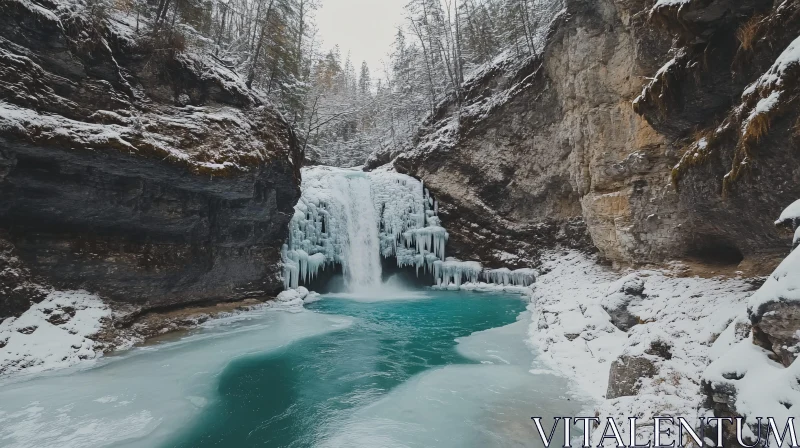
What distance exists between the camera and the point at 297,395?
19.1 feet

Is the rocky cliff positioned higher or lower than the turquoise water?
higher

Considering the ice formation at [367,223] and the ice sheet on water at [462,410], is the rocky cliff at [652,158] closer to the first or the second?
→ the ice sheet on water at [462,410]

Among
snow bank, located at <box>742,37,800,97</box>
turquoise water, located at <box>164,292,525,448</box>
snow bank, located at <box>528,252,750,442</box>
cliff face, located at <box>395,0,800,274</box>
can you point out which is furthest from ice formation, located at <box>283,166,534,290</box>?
snow bank, located at <box>742,37,800,97</box>

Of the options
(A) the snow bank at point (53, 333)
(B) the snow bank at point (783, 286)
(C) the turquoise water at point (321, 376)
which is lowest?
(C) the turquoise water at point (321, 376)

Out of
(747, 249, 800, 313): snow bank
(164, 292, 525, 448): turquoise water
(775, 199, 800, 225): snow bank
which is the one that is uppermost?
(775, 199, 800, 225): snow bank

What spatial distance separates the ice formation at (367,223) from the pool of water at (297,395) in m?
8.12

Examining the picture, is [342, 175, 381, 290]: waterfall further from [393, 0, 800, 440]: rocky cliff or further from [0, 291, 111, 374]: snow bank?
[0, 291, 111, 374]: snow bank

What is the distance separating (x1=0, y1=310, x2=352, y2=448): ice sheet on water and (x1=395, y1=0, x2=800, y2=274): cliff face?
8.27m

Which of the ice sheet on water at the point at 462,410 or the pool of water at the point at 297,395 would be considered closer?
the ice sheet on water at the point at 462,410

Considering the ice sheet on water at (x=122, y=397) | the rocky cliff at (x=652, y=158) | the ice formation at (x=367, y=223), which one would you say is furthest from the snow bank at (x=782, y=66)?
the ice formation at (x=367, y=223)

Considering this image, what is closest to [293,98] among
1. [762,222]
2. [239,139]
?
[239,139]

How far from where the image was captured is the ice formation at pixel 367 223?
17094 mm

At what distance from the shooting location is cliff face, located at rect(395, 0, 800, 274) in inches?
190

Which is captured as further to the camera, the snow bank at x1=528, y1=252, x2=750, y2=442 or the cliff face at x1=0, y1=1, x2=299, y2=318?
the cliff face at x1=0, y1=1, x2=299, y2=318
